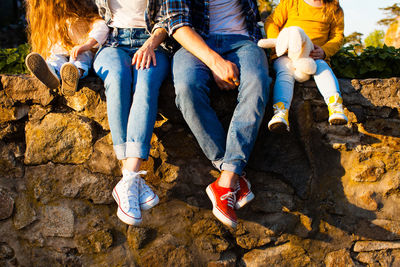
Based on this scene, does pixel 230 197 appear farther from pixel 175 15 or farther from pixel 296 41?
pixel 175 15

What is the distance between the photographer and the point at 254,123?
6.22 ft

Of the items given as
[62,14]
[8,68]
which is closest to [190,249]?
[62,14]

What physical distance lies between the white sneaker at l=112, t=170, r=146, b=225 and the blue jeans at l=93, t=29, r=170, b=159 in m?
0.12

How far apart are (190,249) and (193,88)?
0.99 meters

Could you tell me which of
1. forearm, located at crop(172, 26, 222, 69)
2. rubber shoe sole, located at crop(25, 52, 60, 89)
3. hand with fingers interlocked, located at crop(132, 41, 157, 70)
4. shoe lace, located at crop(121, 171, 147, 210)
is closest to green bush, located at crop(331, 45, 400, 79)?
forearm, located at crop(172, 26, 222, 69)

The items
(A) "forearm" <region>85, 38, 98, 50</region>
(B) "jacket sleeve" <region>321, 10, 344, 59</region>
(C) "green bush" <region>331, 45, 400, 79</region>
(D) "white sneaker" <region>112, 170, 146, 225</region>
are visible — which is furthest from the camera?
(C) "green bush" <region>331, 45, 400, 79</region>

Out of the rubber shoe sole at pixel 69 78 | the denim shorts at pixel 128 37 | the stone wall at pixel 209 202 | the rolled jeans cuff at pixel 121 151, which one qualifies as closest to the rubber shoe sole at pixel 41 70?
the rubber shoe sole at pixel 69 78

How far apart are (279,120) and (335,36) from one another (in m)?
1.00

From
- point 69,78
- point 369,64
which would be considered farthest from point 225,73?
point 369,64

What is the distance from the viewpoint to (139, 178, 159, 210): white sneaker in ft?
6.12

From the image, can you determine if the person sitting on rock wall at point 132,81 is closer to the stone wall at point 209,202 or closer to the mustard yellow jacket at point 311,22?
the stone wall at point 209,202

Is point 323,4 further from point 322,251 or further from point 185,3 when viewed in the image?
point 322,251

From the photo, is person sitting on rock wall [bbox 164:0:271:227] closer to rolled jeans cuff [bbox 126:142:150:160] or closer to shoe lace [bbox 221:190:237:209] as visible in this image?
shoe lace [bbox 221:190:237:209]

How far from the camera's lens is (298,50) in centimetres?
212
